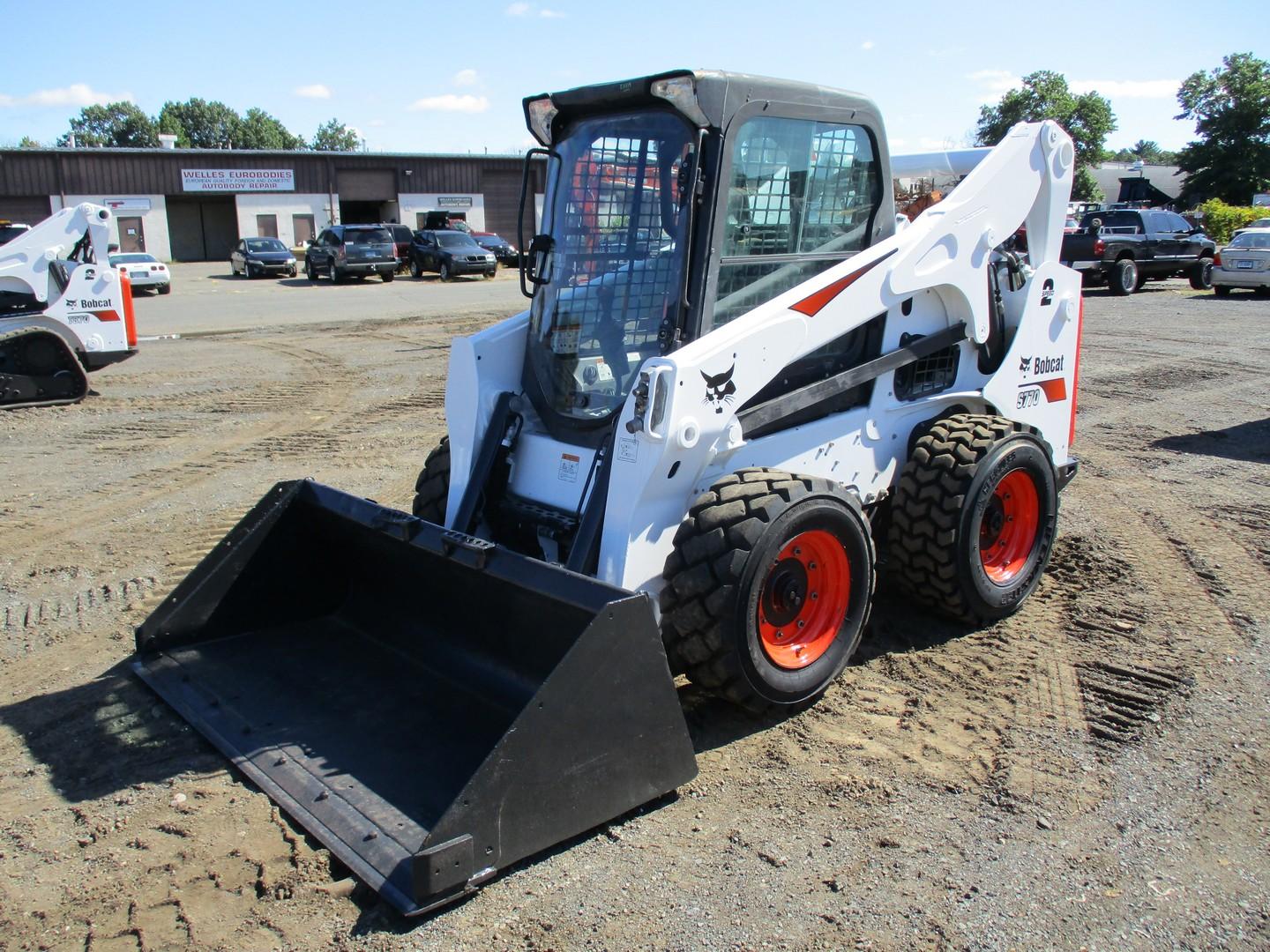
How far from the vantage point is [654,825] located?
11.4ft

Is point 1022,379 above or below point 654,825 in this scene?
above

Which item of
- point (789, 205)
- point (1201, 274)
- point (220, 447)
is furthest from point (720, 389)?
point (1201, 274)

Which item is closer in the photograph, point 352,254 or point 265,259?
point 352,254

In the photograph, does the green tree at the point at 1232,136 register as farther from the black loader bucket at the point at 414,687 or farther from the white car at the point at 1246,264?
the black loader bucket at the point at 414,687

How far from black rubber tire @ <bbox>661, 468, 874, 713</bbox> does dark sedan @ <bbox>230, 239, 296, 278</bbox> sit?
30.9m

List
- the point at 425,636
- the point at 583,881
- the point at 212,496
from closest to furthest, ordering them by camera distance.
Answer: the point at 583,881, the point at 425,636, the point at 212,496

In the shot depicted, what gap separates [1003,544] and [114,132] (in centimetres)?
11873

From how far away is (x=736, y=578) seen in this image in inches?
148

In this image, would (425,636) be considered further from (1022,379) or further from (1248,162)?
(1248,162)

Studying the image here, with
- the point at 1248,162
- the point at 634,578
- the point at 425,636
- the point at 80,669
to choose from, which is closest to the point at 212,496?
the point at 80,669

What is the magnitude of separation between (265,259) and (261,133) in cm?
8152

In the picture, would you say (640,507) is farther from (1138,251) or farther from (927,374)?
(1138,251)

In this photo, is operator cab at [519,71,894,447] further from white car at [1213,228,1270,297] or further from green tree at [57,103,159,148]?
green tree at [57,103,159,148]

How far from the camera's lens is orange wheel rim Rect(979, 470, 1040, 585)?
17.1 feet
